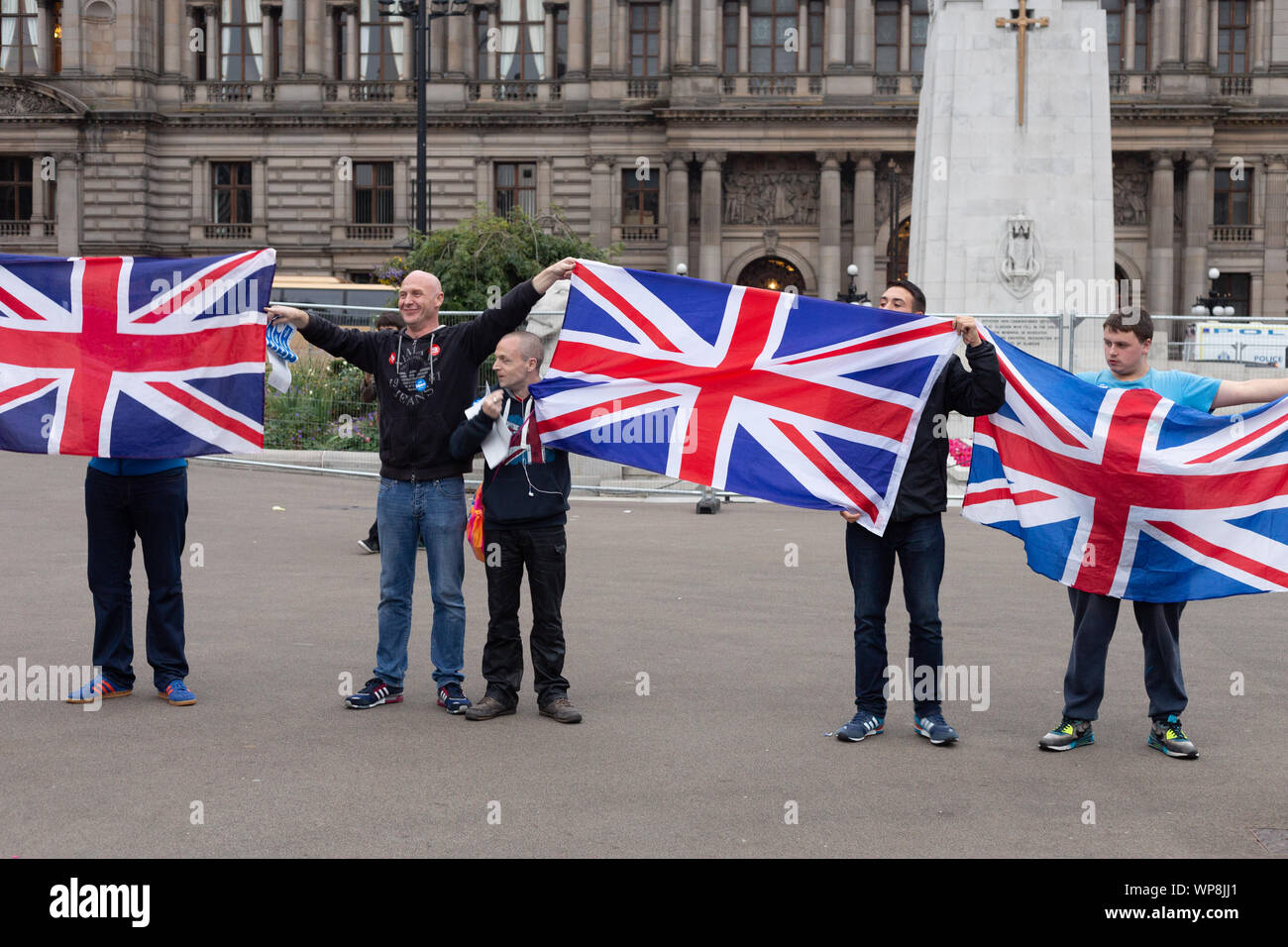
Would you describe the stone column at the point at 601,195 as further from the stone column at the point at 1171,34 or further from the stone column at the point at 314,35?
the stone column at the point at 1171,34

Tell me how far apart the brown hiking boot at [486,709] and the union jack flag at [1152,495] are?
9.35ft

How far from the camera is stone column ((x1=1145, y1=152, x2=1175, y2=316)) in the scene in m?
57.5

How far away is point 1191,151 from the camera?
5741 cm

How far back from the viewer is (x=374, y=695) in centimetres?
781

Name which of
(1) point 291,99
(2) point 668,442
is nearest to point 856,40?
(1) point 291,99

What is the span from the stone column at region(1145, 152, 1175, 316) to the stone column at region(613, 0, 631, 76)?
69.7 feet

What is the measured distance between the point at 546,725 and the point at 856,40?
55714mm

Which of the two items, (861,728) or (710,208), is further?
(710,208)

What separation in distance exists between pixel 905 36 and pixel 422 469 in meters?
56.1

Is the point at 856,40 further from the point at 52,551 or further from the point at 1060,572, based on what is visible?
the point at 1060,572

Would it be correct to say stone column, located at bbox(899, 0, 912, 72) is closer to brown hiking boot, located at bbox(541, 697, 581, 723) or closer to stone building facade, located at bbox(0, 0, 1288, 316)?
stone building facade, located at bbox(0, 0, 1288, 316)

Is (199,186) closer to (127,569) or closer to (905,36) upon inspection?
(905,36)

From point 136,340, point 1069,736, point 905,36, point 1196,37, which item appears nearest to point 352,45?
point 905,36

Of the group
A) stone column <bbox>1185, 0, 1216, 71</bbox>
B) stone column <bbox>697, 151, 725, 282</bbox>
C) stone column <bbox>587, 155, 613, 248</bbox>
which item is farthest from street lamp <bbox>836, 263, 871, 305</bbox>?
stone column <bbox>1185, 0, 1216, 71</bbox>
